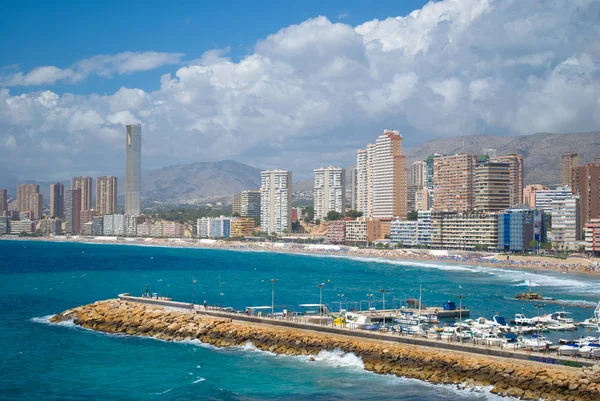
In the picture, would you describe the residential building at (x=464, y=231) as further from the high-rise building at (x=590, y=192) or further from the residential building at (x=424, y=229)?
the high-rise building at (x=590, y=192)

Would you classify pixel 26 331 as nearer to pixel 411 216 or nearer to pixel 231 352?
pixel 231 352

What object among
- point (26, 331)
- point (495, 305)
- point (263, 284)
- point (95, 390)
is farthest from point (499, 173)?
point (95, 390)

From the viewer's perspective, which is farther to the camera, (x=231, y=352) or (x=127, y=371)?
(x=231, y=352)

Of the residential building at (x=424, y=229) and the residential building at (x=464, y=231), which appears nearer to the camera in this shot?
the residential building at (x=464, y=231)

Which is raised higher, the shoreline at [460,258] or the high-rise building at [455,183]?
the high-rise building at [455,183]

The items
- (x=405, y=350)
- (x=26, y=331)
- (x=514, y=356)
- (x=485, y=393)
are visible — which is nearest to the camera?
(x=485, y=393)

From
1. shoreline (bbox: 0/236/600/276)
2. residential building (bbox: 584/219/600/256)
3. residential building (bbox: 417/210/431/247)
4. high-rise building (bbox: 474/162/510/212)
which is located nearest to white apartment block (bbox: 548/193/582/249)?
high-rise building (bbox: 474/162/510/212)

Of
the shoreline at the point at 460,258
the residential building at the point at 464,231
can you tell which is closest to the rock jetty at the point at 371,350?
the shoreline at the point at 460,258
